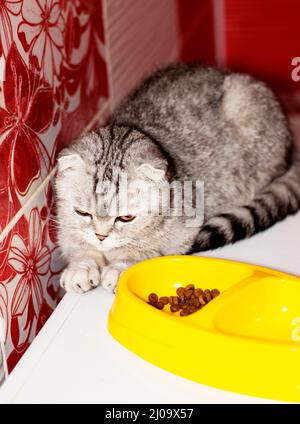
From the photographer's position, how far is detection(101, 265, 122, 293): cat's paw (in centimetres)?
143

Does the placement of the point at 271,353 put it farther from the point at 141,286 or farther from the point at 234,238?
the point at 234,238

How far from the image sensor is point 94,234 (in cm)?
A: 150

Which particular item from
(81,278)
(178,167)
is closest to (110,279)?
(81,278)

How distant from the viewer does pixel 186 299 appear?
1321 mm

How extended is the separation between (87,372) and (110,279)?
32 cm

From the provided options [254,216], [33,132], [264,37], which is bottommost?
[254,216]

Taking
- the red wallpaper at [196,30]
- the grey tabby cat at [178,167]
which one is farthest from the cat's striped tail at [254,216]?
the red wallpaper at [196,30]

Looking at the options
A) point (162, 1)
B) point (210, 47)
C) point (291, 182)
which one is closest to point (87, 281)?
point (291, 182)

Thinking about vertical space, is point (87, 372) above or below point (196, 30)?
below

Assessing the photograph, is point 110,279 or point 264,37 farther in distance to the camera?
point 264,37

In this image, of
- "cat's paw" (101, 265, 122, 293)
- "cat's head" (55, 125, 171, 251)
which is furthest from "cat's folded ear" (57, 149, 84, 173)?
"cat's paw" (101, 265, 122, 293)

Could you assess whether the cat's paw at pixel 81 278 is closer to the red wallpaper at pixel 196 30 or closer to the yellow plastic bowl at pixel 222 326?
the yellow plastic bowl at pixel 222 326

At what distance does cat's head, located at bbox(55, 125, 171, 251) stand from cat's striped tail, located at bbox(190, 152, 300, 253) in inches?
5.4

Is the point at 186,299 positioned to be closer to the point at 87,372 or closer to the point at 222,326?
the point at 222,326
